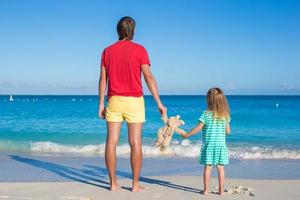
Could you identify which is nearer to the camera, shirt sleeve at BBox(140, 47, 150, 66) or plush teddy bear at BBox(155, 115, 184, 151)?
shirt sleeve at BBox(140, 47, 150, 66)

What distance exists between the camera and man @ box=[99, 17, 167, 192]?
5.31 metres

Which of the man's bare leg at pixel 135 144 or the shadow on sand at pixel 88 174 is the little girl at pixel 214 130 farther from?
the man's bare leg at pixel 135 144

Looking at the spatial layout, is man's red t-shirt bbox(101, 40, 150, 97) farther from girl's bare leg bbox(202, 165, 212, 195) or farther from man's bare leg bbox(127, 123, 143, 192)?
girl's bare leg bbox(202, 165, 212, 195)

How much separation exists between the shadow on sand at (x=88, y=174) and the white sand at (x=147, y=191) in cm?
1

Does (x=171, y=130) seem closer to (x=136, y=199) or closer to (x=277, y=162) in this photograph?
(x=136, y=199)

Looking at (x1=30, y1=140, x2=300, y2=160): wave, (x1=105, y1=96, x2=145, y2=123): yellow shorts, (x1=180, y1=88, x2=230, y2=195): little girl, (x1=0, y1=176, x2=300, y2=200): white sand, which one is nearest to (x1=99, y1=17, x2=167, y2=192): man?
(x1=105, y1=96, x2=145, y2=123): yellow shorts

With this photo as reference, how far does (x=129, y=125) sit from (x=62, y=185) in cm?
129

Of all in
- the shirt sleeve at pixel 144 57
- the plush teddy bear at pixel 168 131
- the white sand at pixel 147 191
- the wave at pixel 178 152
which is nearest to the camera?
the white sand at pixel 147 191

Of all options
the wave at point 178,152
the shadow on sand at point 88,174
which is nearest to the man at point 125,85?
the shadow on sand at point 88,174

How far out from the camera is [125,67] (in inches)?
209

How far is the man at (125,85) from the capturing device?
5312 millimetres

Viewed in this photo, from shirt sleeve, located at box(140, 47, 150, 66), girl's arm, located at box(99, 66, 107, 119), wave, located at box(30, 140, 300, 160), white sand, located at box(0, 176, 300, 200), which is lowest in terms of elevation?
white sand, located at box(0, 176, 300, 200)

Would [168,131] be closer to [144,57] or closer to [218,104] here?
[218,104]

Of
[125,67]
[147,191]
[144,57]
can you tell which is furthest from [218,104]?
[147,191]
